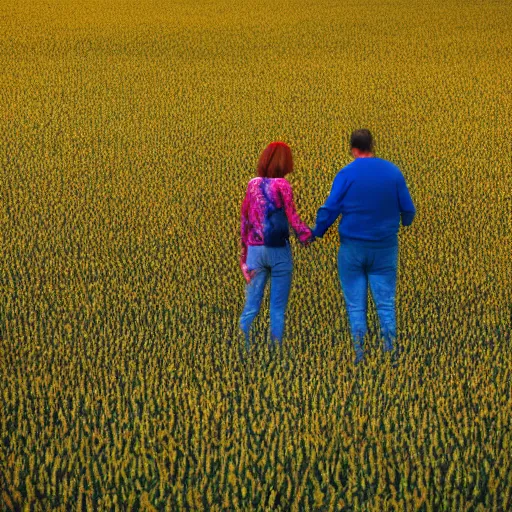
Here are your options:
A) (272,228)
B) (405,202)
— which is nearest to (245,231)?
(272,228)

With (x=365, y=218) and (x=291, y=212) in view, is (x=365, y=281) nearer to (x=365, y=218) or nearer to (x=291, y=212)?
(x=365, y=218)

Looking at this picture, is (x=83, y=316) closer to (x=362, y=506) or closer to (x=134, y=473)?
(x=134, y=473)

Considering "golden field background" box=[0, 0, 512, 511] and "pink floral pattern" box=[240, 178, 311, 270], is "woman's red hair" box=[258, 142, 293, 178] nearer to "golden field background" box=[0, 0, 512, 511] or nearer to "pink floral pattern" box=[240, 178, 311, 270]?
"pink floral pattern" box=[240, 178, 311, 270]

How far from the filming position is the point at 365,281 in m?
5.93

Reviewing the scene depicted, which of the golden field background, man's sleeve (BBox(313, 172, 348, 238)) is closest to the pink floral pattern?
man's sleeve (BBox(313, 172, 348, 238))

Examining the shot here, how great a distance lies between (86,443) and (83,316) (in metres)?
2.65

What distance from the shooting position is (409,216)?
19.1ft

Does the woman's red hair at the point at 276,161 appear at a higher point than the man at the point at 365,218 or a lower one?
higher

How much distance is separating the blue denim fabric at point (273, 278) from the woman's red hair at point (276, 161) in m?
0.45

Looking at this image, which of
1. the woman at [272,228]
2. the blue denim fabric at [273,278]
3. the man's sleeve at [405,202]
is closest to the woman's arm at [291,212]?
the woman at [272,228]

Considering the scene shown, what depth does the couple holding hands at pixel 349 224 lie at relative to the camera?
18.5ft

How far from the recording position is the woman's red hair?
5.61 metres

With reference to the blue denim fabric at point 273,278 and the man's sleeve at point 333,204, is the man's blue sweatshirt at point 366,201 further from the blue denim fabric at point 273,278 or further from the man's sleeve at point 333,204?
the blue denim fabric at point 273,278

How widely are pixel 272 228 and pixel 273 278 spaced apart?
34cm
